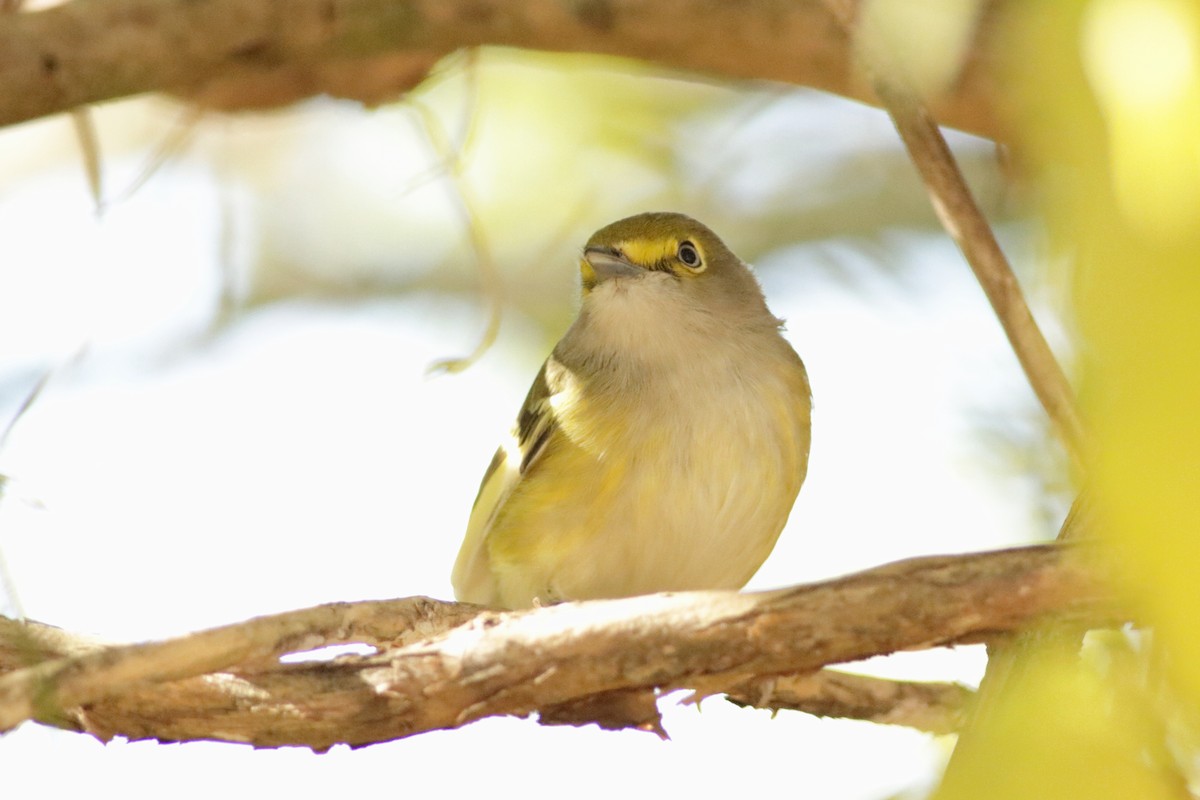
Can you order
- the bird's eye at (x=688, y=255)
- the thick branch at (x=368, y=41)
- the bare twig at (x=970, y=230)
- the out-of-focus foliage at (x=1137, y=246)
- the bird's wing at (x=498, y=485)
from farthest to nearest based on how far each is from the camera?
the bird's eye at (x=688, y=255)
the bird's wing at (x=498, y=485)
the thick branch at (x=368, y=41)
the bare twig at (x=970, y=230)
the out-of-focus foliage at (x=1137, y=246)

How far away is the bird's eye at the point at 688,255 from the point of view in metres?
4.20

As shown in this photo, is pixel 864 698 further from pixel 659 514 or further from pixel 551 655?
pixel 551 655

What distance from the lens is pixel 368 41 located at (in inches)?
134

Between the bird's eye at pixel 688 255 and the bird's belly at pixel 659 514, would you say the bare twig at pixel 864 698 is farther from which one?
the bird's eye at pixel 688 255

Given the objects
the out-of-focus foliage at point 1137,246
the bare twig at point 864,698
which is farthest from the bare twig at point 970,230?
the bare twig at point 864,698

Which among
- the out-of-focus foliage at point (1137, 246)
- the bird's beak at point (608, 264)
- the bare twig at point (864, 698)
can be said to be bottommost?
the out-of-focus foliage at point (1137, 246)

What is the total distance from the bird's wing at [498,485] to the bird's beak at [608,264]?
0.34 meters

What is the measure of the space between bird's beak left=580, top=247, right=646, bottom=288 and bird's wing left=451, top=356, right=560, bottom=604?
1.12ft

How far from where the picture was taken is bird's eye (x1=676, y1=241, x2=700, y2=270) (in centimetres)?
420

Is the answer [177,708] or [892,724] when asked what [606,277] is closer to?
[892,724]

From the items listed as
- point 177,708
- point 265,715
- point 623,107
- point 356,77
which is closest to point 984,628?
point 265,715

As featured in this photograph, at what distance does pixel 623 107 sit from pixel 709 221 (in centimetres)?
67

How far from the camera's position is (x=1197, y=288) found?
0.51 m

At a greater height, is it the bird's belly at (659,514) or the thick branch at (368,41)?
the thick branch at (368,41)
